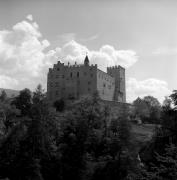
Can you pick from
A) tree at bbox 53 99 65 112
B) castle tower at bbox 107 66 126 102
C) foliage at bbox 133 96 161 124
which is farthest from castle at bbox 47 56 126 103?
foliage at bbox 133 96 161 124

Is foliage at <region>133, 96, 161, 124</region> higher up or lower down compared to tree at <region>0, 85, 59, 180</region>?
higher up

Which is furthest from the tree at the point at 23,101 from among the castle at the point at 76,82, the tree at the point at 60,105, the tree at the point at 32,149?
the tree at the point at 32,149

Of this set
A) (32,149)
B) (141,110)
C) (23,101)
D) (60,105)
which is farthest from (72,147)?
(141,110)

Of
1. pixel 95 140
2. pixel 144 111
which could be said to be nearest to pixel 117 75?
pixel 144 111

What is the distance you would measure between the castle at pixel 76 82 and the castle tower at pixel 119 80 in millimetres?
4426

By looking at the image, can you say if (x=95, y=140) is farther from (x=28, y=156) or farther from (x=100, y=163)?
(x=28, y=156)

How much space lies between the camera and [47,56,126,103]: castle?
78875 mm

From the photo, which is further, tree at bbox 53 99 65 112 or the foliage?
tree at bbox 53 99 65 112

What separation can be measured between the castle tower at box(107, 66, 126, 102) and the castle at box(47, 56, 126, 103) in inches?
174

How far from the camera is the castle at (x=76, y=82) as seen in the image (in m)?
78.9

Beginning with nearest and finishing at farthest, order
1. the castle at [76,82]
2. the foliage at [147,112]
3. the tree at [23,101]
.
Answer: the tree at [23,101] → the foliage at [147,112] → the castle at [76,82]

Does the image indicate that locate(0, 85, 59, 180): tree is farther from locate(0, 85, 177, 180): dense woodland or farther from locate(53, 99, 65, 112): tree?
locate(53, 99, 65, 112): tree

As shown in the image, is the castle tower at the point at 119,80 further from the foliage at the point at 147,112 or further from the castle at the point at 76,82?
the foliage at the point at 147,112

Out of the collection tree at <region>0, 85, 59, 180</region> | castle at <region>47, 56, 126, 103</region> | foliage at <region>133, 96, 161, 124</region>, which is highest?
castle at <region>47, 56, 126, 103</region>
